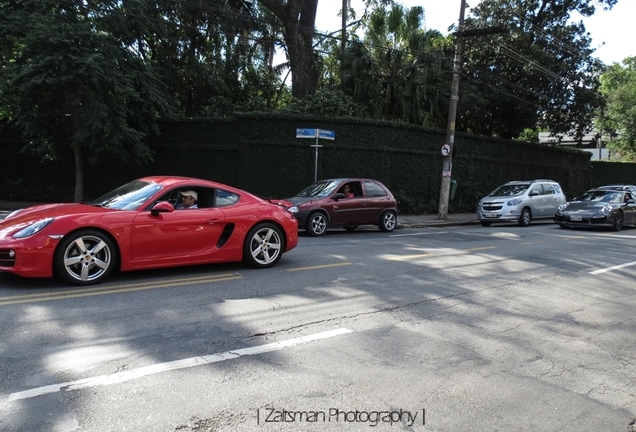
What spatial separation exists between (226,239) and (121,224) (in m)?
1.54

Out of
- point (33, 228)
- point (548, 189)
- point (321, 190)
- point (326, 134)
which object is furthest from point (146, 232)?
point (548, 189)

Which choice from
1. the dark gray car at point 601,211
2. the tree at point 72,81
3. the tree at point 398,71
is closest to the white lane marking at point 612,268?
the dark gray car at point 601,211

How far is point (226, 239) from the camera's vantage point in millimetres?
7277

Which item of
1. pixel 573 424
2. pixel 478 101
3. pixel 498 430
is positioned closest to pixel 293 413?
pixel 498 430

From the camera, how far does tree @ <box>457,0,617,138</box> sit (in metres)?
24.0

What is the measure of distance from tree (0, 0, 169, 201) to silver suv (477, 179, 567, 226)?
12534 mm

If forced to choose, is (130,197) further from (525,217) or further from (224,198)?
(525,217)

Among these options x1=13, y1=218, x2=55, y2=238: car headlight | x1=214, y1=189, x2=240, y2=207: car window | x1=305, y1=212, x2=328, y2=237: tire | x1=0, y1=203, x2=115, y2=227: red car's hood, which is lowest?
x1=305, y1=212, x2=328, y2=237: tire

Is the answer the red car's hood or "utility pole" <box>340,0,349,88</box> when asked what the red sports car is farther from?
"utility pole" <box>340,0,349,88</box>

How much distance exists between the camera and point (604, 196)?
17.6 meters

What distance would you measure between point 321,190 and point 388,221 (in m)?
2.35

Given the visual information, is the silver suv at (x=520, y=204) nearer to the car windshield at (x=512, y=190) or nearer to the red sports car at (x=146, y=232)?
the car windshield at (x=512, y=190)

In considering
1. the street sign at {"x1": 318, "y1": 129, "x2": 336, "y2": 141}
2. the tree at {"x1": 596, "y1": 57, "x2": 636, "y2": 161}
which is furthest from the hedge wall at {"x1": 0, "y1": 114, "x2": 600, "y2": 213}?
the tree at {"x1": 596, "y1": 57, "x2": 636, "y2": 161}

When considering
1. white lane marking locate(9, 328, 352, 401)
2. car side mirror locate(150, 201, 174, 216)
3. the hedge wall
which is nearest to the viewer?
white lane marking locate(9, 328, 352, 401)
